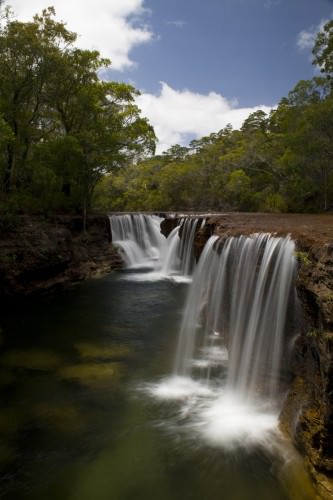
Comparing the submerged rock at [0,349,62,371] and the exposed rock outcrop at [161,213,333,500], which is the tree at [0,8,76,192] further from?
the exposed rock outcrop at [161,213,333,500]

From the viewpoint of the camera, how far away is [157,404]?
271 inches

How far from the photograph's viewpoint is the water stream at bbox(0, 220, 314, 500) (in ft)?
16.2

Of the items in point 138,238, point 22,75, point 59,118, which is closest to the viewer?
point 22,75

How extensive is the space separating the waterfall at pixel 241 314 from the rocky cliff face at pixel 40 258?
25.7 feet

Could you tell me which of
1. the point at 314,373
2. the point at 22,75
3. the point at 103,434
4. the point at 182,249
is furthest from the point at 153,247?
the point at 314,373

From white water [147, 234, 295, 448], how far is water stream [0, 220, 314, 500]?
1.1 inches

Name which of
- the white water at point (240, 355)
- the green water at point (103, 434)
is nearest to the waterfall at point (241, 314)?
the white water at point (240, 355)

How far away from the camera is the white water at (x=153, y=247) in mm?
19391

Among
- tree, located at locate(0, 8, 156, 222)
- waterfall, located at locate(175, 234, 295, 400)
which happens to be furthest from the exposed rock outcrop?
tree, located at locate(0, 8, 156, 222)

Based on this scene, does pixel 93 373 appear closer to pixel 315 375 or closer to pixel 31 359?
pixel 31 359

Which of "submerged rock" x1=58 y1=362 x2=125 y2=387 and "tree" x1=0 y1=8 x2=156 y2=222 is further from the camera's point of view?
"tree" x1=0 y1=8 x2=156 y2=222

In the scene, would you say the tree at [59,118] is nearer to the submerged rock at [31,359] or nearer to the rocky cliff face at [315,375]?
the submerged rock at [31,359]

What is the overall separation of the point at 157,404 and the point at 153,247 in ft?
57.9

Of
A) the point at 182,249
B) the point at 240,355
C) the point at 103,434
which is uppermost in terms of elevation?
the point at 182,249
